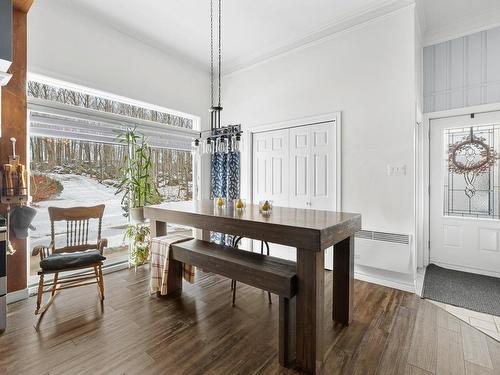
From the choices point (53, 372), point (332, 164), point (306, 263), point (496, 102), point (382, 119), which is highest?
point (496, 102)

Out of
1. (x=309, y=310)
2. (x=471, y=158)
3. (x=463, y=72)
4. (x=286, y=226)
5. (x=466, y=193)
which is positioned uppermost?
(x=463, y=72)

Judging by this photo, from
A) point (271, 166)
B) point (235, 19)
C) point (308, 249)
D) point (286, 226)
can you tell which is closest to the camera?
point (308, 249)

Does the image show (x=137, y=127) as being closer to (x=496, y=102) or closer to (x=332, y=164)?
(x=332, y=164)

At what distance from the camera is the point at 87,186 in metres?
3.45

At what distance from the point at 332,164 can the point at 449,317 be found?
205 cm

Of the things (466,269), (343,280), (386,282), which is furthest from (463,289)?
(343,280)

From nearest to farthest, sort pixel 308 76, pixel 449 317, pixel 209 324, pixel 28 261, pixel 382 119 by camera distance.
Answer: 1. pixel 209 324
2. pixel 449 317
3. pixel 28 261
4. pixel 382 119
5. pixel 308 76

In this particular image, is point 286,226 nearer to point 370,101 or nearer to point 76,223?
point 370,101

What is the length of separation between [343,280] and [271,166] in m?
2.35

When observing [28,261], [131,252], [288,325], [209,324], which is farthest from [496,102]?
[28,261]

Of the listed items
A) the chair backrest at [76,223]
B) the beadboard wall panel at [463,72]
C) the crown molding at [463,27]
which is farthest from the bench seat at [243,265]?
the crown molding at [463,27]

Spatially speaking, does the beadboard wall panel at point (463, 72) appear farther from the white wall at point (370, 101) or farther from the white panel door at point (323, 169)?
the white panel door at point (323, 169)

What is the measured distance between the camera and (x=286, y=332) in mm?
1792

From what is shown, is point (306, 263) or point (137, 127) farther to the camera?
point (137, 127)
